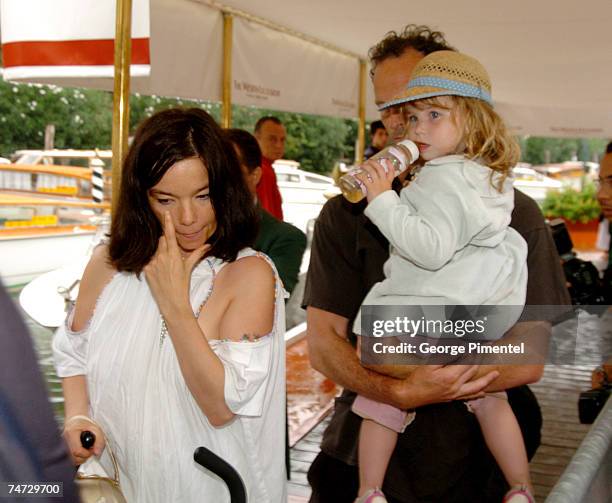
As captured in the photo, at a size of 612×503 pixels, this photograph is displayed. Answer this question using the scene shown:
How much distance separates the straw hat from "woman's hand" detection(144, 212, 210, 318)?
2.15ft

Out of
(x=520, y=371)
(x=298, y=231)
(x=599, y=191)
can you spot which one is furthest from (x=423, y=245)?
(x=599, y=191)

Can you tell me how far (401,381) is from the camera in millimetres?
1794

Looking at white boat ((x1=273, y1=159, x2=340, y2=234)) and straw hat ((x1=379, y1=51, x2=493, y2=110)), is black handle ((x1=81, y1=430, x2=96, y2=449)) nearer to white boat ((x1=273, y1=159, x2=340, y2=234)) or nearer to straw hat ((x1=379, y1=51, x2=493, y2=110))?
straw hat ((x1=379, y1=51, x2=493, y2=110))

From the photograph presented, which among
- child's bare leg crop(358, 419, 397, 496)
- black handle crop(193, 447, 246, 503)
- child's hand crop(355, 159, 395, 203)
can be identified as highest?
child's hand crop(355, 159, 395, 203)

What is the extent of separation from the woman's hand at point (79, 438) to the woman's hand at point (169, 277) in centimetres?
28

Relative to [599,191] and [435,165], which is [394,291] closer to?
[435,165]

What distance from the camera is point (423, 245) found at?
169 cm

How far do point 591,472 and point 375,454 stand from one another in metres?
0.60

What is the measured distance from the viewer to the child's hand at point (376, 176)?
5.75 ft

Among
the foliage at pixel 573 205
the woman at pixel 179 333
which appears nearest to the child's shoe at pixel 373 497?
the woman at pixel 179 333

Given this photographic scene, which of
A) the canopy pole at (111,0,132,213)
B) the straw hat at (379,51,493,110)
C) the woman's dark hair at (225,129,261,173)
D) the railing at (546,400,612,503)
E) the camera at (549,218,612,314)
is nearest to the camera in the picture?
the railing at (546,400,612,503)

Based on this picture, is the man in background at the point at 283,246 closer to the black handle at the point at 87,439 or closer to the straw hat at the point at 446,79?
the straw hat at the point at 446,79

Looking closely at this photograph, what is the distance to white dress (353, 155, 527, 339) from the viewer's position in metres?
1.72

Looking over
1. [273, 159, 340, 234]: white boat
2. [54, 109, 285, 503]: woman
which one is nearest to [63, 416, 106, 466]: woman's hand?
[54, 109, 285, 503]: woman
